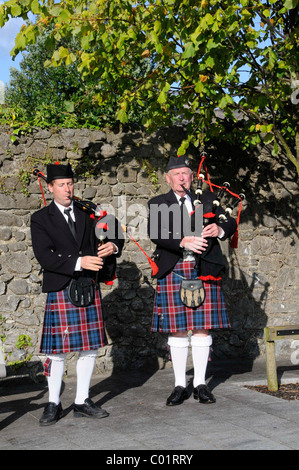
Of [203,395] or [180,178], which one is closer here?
[203,395]

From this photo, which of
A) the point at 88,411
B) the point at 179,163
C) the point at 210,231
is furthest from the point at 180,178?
the point at 88,411

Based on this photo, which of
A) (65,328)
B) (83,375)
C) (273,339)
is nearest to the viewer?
(65,328)

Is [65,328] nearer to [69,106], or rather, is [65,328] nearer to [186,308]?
[186,308]

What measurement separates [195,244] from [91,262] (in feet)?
3.05

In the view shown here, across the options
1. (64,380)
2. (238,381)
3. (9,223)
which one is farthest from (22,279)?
(238,381)

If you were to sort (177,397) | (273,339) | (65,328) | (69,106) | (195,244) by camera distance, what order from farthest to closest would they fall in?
(69,106)
(273,339)
(177,397)
(195,244)
(65,328)

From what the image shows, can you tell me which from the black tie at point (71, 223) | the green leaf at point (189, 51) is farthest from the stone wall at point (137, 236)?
the green leaf at point (189, 51)

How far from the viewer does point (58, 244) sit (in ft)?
16.8

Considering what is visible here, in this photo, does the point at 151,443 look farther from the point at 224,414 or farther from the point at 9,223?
the point at 9,223

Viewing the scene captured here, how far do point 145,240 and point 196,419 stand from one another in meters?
2.72

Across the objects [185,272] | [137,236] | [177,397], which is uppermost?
[137,236]

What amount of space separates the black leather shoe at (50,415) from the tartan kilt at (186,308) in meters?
1.15

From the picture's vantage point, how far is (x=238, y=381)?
6.36 m

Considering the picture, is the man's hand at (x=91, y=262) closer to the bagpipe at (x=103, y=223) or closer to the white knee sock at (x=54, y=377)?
the bagpipe at (x=103, y=223)
